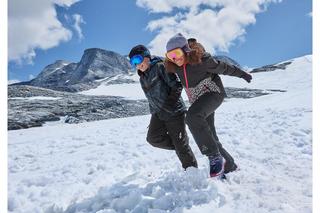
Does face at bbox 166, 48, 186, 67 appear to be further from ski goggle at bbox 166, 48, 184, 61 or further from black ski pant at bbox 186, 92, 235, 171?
black ski pant at bbox 186, 92, 235, 171

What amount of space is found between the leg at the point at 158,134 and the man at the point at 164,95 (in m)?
0.10

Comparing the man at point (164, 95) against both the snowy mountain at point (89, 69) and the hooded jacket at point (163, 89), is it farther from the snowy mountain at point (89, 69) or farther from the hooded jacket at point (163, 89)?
the snowy mountain at point (89, 69)

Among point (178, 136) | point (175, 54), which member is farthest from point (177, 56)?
point (178, 136)

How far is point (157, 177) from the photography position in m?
5.25

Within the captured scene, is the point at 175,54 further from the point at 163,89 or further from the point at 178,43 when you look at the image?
the point at 163,89

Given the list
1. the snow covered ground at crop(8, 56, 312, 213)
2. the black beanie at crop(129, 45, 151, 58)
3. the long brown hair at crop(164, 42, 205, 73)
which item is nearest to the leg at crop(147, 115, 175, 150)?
the snow covered ground at crop(8, 56, 312, 213)

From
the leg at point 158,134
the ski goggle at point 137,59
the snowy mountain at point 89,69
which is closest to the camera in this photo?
the ski goggle at point 137,59

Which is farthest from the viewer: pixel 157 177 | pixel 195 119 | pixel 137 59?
pixel 157 177

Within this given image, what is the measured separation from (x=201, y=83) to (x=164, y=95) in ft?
1.80

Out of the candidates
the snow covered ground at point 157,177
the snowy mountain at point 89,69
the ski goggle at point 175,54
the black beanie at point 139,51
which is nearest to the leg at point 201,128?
the snow covered ground at point 157,177

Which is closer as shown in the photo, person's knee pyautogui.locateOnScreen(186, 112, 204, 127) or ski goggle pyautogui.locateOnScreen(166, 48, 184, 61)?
person's knee pyautogui.locateOnScreen(186, 112, 204, 127)

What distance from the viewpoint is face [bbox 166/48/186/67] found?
4.71m

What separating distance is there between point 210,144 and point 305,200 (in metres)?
1.27

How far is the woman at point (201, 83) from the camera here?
4586 mm
